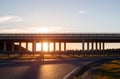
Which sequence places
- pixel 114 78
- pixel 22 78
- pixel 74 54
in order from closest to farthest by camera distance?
pixel 22 78, pixel 114 78, pixel 74 54

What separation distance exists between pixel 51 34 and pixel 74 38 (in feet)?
16.3

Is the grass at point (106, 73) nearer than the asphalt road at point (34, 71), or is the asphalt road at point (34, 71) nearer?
the asphalt road at point (34, 71)

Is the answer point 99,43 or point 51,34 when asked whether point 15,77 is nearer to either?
point 51,34

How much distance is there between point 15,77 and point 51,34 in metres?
60.6

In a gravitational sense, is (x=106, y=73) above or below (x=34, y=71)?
below

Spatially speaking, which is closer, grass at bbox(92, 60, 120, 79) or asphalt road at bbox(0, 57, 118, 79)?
asphalt road at bbox(0, 57, 118, 79)

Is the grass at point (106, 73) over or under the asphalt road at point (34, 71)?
under

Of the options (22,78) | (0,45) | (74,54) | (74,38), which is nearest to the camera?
(22,78)

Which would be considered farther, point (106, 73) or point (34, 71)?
point (106, 73)

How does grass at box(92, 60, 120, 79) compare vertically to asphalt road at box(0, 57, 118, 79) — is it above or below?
below

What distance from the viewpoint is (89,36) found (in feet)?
260

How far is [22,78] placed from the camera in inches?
673

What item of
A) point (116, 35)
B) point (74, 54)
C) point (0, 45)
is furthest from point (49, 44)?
point (74, 54)

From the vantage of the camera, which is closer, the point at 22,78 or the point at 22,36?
the point at 22,78
